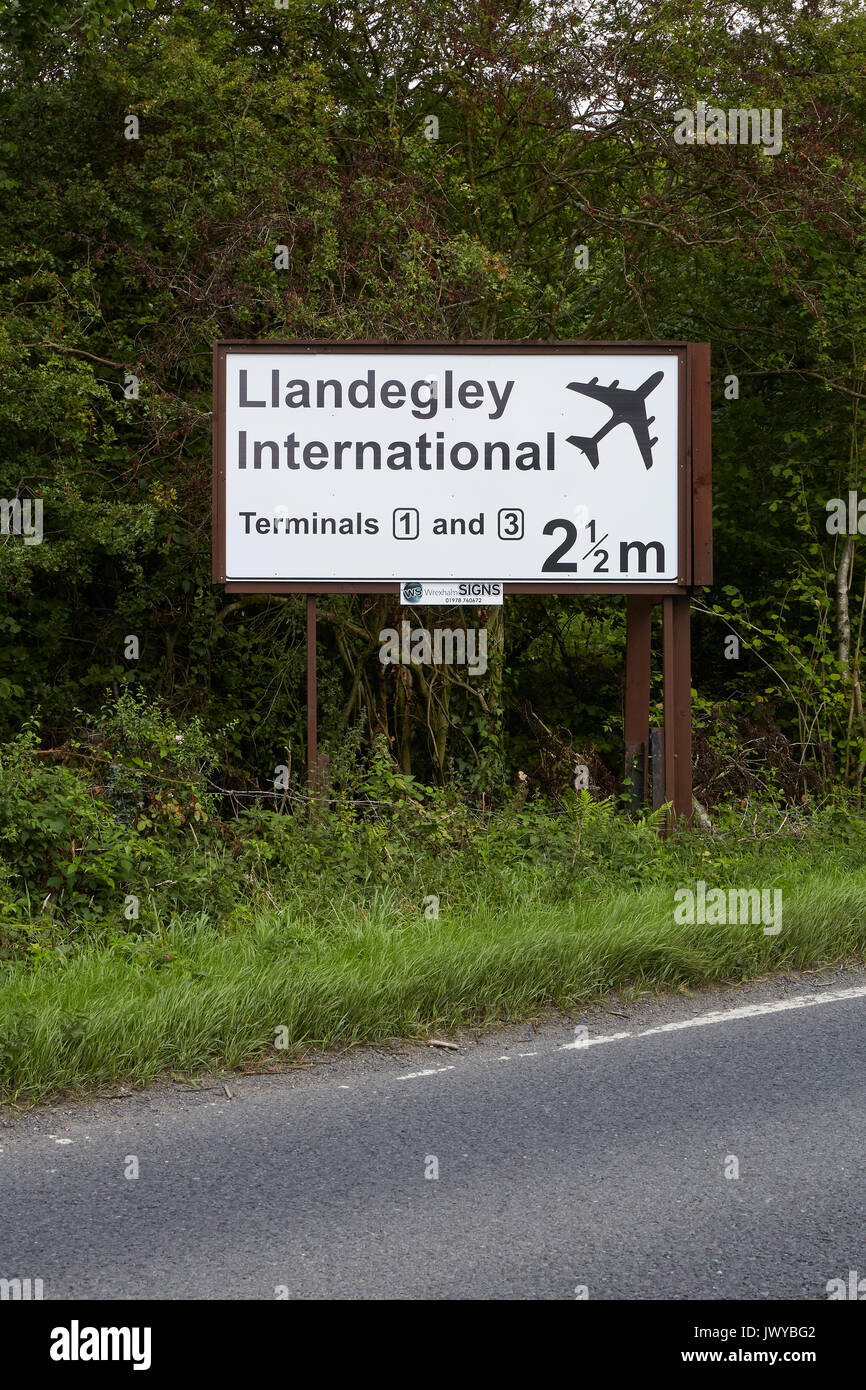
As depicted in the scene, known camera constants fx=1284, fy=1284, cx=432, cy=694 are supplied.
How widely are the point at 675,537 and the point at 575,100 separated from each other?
224 inches

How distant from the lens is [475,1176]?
3973 millimetres

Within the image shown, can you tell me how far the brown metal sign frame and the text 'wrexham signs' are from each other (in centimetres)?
2

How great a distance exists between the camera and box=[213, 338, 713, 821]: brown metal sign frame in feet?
28.1

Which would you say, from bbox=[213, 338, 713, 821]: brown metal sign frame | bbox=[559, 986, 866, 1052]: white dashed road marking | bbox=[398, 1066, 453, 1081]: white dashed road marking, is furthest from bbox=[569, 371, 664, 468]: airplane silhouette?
bbox=[398, 1066, 453, 1081]: white dashed road marking

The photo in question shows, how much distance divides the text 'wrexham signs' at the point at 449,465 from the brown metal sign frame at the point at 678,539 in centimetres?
2

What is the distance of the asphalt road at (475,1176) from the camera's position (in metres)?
3.35

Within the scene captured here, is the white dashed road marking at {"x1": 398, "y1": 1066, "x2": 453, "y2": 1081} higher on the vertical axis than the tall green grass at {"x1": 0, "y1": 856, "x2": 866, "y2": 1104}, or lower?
lower

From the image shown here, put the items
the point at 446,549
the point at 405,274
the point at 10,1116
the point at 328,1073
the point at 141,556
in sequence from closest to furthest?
the point at 10,1116 → the point at 328,1073 → the point at 446,549 → the point at 405,274 → the point at 141,556

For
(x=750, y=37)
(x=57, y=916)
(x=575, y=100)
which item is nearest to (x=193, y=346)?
(x=575, y=100)

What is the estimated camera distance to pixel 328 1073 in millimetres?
4906

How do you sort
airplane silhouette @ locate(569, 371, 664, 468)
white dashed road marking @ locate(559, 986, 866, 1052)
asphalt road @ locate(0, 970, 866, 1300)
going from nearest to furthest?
asphalt road @ locate(0, 970, 866, 1300) → white dashed road marking @ locate(559, 986, 866, 1052) → airplane silhouette @ locate(569, 371, 664, 468)

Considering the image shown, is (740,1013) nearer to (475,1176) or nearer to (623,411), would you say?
(475,1176)

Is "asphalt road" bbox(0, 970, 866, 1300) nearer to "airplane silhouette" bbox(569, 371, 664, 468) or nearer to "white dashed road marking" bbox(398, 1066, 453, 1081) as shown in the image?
"white dashed road marking" bbox(398, 1066, 453, 1081)

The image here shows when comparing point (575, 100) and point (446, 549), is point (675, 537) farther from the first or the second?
point (575, 100)
